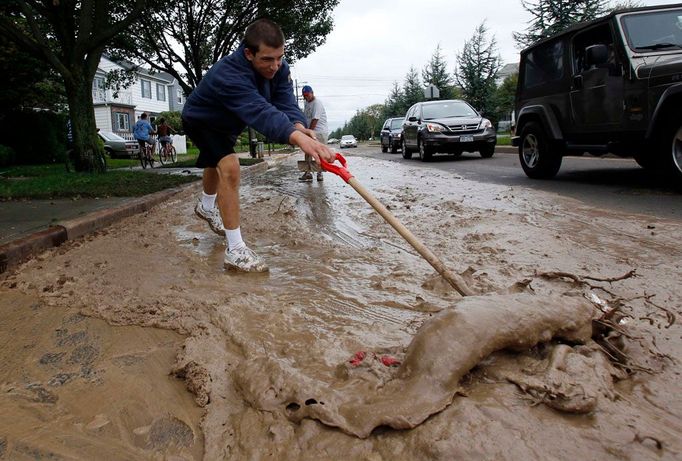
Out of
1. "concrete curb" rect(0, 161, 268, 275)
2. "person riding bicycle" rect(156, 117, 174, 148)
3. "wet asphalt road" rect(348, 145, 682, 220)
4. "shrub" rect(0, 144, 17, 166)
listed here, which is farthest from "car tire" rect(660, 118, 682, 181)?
"shrub" rect(0, 144, 17, 166)

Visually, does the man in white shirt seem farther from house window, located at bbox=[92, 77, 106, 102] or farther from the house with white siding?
house window, located at bbox=[92, 77, 106, 102]

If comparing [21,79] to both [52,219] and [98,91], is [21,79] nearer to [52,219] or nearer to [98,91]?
[52,219]

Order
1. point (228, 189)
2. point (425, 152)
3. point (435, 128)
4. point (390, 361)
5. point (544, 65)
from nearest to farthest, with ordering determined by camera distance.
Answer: point (390, 361) → point (228, 189) → point (544, 65) → point (435, 128) → point (425, 152)

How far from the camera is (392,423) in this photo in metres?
1.39

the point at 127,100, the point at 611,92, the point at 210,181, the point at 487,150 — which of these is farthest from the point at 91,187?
the point at 127,100

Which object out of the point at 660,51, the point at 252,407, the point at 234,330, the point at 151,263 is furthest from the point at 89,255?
the point at 660,51

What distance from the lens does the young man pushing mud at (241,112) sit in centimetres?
294

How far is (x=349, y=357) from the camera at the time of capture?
187 centimetres

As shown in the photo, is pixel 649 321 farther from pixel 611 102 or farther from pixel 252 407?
pixel 611 102

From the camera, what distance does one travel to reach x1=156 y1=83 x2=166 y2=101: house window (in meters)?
47.7

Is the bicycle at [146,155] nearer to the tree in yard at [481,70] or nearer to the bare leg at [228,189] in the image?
the bare leg at [228,189]

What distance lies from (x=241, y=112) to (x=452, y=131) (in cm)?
1032

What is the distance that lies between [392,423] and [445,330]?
1.22ft

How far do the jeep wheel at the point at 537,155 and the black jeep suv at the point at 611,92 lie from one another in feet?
0.05
